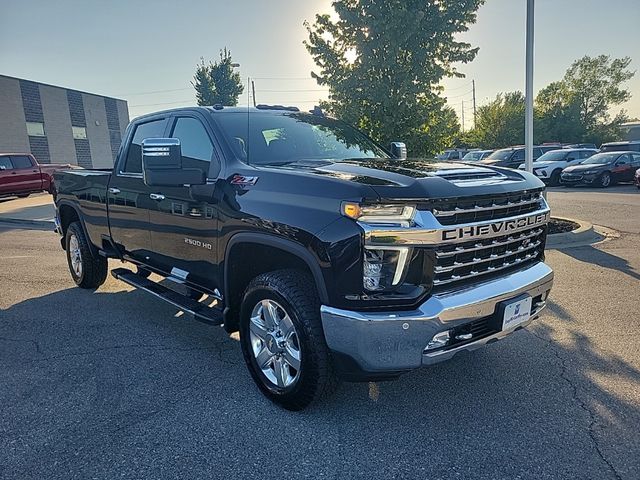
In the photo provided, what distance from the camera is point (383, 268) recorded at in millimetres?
2486

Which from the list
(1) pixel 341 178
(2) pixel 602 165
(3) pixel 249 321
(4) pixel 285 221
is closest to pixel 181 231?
(3) pixel 249 321

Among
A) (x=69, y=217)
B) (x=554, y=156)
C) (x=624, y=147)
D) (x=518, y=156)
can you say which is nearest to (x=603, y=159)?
(x=554, y=156)

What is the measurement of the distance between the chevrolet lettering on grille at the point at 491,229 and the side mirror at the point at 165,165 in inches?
71.1

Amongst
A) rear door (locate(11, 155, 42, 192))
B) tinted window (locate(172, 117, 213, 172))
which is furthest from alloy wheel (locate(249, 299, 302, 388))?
rear door (locate(11, 155, 42, 192))

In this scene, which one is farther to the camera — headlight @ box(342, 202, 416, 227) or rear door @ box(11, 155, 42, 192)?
rear door @ box(11, 155, 42, 192)

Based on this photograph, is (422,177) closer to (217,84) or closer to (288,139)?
(288,139)

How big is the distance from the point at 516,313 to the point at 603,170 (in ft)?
62.9

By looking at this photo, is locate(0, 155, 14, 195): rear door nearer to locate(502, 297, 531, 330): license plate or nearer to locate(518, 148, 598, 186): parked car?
locate(502, 297, 531, 330): license plate

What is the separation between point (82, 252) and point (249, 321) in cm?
353

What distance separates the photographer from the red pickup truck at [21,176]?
17469mm

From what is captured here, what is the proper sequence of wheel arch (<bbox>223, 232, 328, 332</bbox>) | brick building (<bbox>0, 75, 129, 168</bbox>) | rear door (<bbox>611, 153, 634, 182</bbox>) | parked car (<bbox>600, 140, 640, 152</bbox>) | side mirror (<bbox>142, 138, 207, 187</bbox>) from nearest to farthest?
wheel arch (<bbox>223, 232, 328, 332</bbox>) → side mirror (<bbox>142, 138, 207, 187</bbox>) → rear door (<bbox>611, 153, 634, 182</bbox>) → parked car (<bbox>600, 140, 640, 152</bbox>) → brick building (<bbox>0, 75, 129, 168</bbox>)

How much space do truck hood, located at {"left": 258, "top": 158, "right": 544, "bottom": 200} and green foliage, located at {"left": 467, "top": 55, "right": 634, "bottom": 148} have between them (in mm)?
41109

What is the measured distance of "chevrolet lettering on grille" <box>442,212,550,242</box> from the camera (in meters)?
2.57

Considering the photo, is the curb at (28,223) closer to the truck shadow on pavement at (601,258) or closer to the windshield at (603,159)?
the truck shadow on pavement at (601,258)
